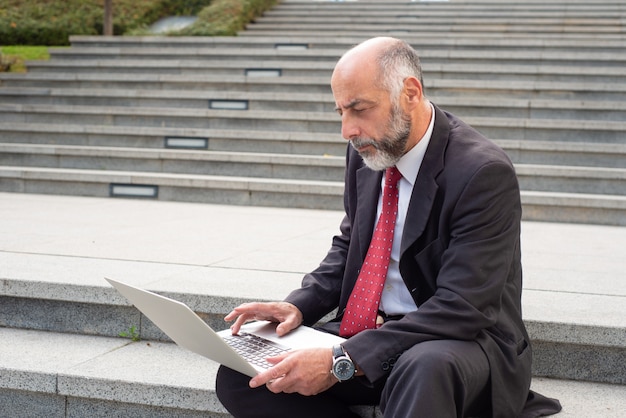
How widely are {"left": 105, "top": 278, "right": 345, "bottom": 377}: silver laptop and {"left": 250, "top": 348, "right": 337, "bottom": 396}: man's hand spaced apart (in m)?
0.07

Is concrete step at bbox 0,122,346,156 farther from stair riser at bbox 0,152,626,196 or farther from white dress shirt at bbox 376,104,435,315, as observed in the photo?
white dress shirt at bbox 376,104,435,315

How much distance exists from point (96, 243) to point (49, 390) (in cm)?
193

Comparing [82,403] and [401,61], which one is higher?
[401,61]

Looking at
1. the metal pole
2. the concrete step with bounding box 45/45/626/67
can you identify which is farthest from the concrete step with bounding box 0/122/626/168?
the metal pole

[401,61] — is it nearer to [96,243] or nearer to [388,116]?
[388,116]

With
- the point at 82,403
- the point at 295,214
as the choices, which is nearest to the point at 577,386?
the point at 82,403

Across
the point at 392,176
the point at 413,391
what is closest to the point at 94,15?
the point at 392,176

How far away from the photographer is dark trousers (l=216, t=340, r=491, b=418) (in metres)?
2.30

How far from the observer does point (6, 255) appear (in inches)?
181

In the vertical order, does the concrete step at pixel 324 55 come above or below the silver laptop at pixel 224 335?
above

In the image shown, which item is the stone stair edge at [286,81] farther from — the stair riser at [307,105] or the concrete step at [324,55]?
the concrete step at [324,55]

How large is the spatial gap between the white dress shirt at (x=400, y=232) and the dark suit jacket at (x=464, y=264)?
60 mm

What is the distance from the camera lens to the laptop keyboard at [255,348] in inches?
105

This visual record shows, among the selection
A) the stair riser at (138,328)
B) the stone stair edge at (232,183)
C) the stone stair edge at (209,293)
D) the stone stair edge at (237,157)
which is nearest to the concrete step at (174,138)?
the stone stair edge at (237,157)
